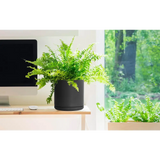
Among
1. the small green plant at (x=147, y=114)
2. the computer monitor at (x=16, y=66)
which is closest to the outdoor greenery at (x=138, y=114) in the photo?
the small green plant at (x=147, y=114)

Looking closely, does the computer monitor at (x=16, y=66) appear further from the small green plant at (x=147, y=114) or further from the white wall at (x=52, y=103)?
the small green plant at (x=147, y=114)

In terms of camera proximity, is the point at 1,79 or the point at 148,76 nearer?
the point at 1,79

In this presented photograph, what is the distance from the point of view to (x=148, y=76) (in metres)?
1.95

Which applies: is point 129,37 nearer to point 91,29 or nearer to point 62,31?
point 91,29

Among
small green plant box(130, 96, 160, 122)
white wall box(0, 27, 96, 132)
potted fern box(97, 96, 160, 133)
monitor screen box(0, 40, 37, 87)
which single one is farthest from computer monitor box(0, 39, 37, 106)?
small green plant box(130, 96, 160, 122)

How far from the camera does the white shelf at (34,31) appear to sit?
5.84ft

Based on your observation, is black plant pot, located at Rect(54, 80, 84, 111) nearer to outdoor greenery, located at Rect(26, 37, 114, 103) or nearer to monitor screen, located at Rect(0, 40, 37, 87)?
outdoor greenery, located at Rect(26, 37, 114, 103)

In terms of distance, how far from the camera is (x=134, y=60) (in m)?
1.95

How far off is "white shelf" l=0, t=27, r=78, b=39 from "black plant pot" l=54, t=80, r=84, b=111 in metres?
0.52

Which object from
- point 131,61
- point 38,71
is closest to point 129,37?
point 131,61

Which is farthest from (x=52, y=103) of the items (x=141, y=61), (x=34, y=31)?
(x=141, y=61)

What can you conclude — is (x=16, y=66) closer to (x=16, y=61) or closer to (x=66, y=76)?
(x=16, y=61)

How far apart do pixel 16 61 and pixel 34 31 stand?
342 mm
